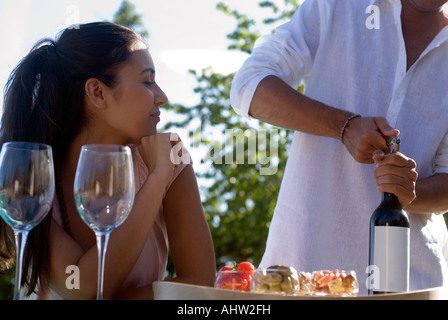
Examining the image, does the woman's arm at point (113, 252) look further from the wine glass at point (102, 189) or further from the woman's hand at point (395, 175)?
the woman's hand at point (395, 175)

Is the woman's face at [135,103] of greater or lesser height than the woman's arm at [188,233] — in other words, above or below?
above

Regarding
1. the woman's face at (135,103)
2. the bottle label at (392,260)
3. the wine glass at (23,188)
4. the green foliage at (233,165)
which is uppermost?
the green foliage at (233,165)

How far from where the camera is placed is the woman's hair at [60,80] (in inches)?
78.9

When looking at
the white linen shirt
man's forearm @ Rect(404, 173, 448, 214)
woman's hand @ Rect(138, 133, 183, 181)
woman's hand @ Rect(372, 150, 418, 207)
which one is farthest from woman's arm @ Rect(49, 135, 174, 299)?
man's forearm @ Rect(404, 173, 448, 214)

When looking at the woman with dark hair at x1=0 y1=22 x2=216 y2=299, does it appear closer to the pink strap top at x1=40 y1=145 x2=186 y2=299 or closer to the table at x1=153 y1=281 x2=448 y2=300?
the pink strap top at x1=40 y1=145 x2=186 y2=299

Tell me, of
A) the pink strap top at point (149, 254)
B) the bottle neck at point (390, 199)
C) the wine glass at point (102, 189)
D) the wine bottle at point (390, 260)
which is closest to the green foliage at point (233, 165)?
the pink strap top at point (149, 254)

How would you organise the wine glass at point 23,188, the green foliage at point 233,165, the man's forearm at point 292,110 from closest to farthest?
the wine glass at point 23,188 → the man's forearm at point 292,110 → the green foliage at point 233,165

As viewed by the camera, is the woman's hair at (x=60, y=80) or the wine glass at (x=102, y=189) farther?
the woman's hair at (x=60, y=80)

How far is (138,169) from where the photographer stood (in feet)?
7.30

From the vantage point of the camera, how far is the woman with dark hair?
1940mm

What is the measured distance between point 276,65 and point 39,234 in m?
1.16

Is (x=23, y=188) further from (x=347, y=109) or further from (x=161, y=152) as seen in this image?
(x=347, y=109)

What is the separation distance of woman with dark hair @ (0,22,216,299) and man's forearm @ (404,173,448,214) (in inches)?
29.6
